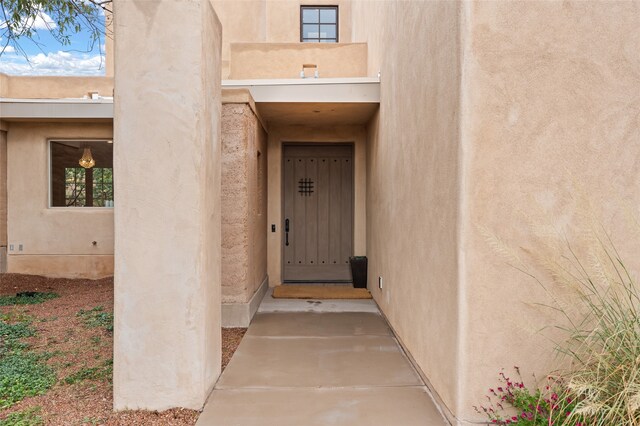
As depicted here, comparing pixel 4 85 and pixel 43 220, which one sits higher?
pixel 4 85

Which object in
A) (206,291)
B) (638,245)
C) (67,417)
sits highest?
(638,245)

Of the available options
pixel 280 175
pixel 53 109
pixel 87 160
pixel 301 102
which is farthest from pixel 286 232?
pixel 53 109

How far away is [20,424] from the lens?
9.70 feet

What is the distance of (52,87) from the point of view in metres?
9.83

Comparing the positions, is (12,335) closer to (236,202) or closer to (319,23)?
(236,202)

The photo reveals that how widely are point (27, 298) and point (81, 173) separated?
115 inches

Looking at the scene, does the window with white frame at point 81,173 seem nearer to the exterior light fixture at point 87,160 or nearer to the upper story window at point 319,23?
the exterior light fixture at point 87,160

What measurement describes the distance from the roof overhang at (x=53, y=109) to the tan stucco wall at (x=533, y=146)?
24.4 ft

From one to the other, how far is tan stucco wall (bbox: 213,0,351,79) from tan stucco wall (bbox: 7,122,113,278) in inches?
171

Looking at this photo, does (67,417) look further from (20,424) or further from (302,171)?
(302,171)

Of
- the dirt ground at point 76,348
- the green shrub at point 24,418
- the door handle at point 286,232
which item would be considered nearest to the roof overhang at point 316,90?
the door handle at point 286,232

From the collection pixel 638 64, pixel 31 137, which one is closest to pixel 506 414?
pixel 638 64

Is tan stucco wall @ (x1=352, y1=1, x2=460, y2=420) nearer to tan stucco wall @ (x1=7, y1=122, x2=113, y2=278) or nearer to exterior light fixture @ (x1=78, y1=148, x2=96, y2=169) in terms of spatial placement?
tan stucco wall @ (x1=7, y1=122, x2=113, y2=278)

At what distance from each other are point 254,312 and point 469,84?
4485 millimetres
